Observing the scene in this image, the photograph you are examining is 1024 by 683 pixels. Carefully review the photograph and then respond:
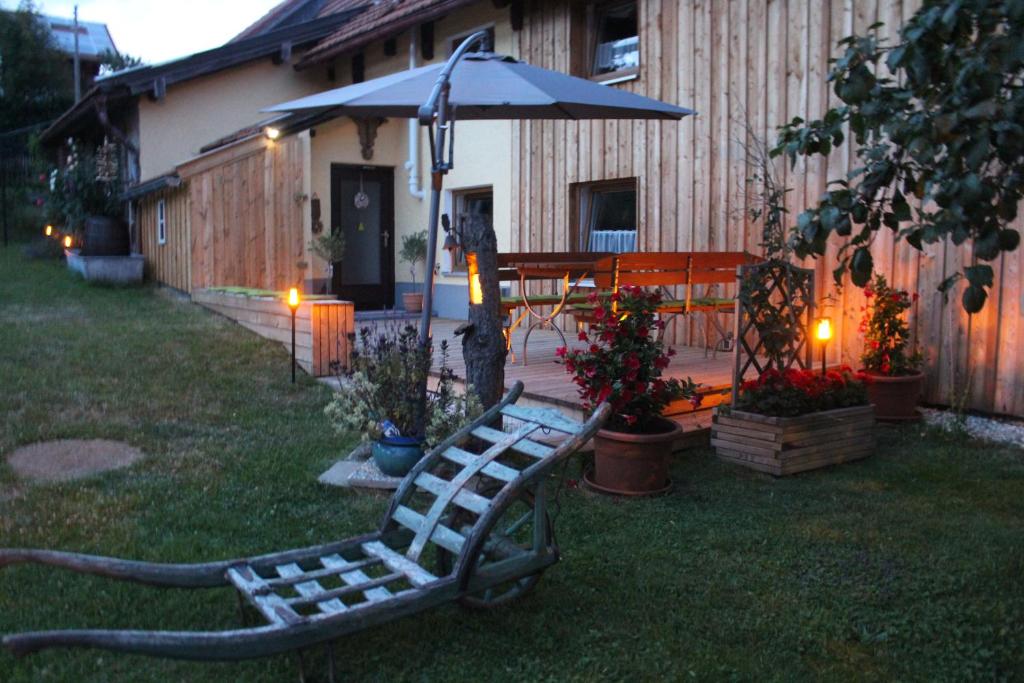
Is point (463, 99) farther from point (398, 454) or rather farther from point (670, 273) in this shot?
point (670, 273)

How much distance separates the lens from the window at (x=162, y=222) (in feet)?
40.1

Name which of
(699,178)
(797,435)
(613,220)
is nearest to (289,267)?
(613,220)

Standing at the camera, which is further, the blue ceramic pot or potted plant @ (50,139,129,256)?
potted plant @ (50,139,129,256)

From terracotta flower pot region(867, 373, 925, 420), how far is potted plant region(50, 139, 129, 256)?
11.2m

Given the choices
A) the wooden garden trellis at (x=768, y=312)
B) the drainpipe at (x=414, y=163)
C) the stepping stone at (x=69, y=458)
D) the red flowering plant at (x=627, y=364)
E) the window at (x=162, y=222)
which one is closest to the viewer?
the red flowering plant at (x=627, y=364)

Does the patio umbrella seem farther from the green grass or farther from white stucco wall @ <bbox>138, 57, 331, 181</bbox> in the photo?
white stucco wall @ <bbox>138, 57, 331, 181</bbox>

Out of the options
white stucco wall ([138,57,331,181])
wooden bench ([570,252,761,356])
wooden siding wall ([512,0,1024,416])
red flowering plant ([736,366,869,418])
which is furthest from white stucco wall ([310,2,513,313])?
red flowering plant ([736,366,869,418])

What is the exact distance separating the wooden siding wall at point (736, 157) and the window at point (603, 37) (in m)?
0.15

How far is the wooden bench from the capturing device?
22.6ft

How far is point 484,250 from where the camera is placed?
5027mm

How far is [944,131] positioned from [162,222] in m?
11.9

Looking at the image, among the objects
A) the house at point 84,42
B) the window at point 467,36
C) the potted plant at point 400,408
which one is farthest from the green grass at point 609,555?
the house at point 84,42

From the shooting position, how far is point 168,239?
39.9ft

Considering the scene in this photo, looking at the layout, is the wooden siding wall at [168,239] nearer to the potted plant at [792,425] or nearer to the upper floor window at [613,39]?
the upper floor window at [613,39]
